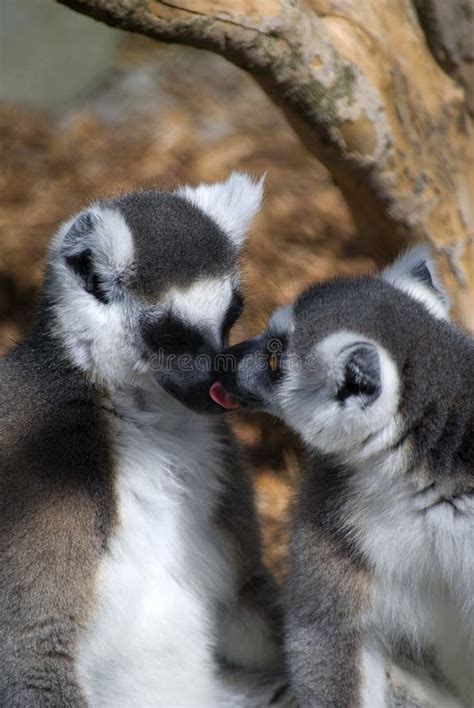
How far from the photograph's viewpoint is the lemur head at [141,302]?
135 inches

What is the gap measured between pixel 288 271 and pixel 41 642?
293cm

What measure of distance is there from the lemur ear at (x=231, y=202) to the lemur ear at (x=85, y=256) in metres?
0.50

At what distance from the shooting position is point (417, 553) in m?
3.21

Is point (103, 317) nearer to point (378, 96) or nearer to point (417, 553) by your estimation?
point (417, 553)

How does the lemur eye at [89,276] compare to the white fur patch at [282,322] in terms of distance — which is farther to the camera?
the lemur eye at [89,276]

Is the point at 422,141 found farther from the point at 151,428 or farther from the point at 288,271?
the point at 151,428

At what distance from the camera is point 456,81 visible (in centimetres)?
489

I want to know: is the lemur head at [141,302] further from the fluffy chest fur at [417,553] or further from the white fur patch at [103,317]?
the fluffy chest fur at [417,553]

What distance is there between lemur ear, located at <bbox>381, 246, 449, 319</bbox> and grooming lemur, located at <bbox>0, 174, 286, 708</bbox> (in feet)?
2.02

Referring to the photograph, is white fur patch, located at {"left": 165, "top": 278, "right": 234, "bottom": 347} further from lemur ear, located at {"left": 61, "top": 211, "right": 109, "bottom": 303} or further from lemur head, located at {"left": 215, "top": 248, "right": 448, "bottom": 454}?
lemur ear, located at {"left": 61, "top": 211, "right": 109, "bottom": 303}

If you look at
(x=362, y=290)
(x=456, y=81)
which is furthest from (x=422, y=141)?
(x=362, y=290)

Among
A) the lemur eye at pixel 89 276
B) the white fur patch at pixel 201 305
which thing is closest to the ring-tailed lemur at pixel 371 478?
the white fur patch at pixel 201 305

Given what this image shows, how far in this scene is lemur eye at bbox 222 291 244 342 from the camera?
3.58 m

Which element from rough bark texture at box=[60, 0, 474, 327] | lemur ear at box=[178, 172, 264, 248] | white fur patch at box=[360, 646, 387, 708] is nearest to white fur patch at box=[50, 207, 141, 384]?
lemur ear at box=[178, 172, 264, 248]
